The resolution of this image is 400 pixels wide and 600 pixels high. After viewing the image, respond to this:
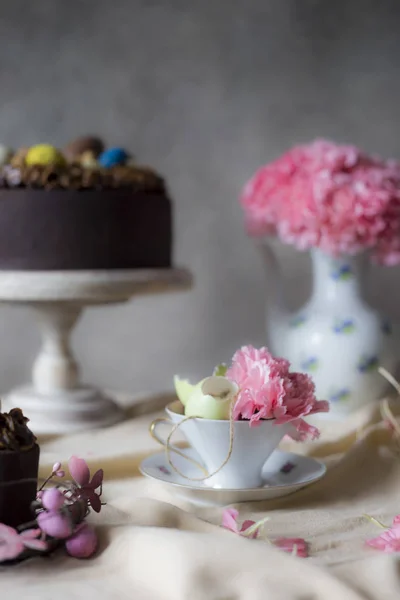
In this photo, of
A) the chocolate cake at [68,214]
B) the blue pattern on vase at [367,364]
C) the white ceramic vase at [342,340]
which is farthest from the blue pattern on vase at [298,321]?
the chocolate cake at [68,214]

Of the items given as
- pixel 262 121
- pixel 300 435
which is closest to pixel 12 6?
pixel 262 121

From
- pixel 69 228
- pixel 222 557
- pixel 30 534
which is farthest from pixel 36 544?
pixel 69 228

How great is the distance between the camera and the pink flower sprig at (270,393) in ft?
2.72

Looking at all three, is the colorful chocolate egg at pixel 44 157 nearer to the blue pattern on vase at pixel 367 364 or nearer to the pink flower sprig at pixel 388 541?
the blue pattern on vase at pixel 367 364

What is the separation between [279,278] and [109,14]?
2.22ft

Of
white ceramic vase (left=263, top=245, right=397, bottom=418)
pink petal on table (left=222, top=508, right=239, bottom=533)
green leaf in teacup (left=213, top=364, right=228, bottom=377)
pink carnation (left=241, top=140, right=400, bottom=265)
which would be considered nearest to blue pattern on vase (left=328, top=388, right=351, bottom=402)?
white ceramic vase (left=263, top=245, right=397, bottom=418)

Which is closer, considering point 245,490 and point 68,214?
point 245,490

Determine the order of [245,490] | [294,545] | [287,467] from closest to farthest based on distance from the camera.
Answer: [294,545]
[245,490]
[287,467]

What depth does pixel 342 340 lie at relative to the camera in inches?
52.1

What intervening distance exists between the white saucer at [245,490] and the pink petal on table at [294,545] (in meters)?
0.09

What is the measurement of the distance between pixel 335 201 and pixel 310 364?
0.87 ft

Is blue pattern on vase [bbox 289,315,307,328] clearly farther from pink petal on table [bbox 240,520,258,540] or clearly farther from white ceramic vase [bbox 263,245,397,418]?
pink petal on table [bbox 240,520,258,540]

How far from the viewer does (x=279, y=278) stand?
1.44 meters

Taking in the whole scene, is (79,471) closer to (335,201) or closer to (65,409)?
(65,409)
